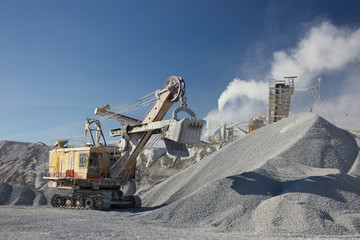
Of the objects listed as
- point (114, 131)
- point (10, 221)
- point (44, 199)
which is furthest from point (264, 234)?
point (44, 199)

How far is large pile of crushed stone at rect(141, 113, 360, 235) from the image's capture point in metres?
9.80

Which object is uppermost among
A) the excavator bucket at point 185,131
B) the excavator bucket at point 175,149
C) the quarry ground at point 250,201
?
the excavator bucket at point 185,131

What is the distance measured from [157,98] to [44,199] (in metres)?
10.8

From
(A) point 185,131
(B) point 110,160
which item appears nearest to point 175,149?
(A) point 185,131

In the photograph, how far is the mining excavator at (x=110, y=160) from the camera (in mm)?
14148

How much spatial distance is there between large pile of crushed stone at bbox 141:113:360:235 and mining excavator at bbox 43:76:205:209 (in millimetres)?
2138

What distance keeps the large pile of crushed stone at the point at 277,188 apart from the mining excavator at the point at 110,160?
84.2 inches

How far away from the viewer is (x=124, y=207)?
15.6 metres

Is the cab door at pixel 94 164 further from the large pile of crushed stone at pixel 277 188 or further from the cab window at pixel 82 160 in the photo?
the large pile of crushed stone at pixel 277 188

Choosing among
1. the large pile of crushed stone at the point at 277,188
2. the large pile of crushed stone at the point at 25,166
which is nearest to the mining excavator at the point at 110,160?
the large pile of crushed stone at the point at 277,188

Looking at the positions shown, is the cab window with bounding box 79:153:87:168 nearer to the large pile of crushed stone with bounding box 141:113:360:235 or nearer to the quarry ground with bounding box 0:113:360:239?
the quarry ground with bounding box 0:113:360:239

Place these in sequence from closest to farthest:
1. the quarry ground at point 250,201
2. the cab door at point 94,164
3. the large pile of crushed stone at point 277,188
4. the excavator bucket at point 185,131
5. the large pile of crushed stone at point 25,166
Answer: the quarry ground at point 250,201, the large pile of crushed stone at point 277,188, the excavator bucket at point 185,131, the cab door at point 94,164, the large pile of crushed stone at point 25,166

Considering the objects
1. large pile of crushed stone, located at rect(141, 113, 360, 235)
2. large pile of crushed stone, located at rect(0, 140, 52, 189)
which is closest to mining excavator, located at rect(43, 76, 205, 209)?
large pile of crushed stone, located at rect(141, 113, 360, 235)

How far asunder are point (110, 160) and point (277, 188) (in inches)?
311
